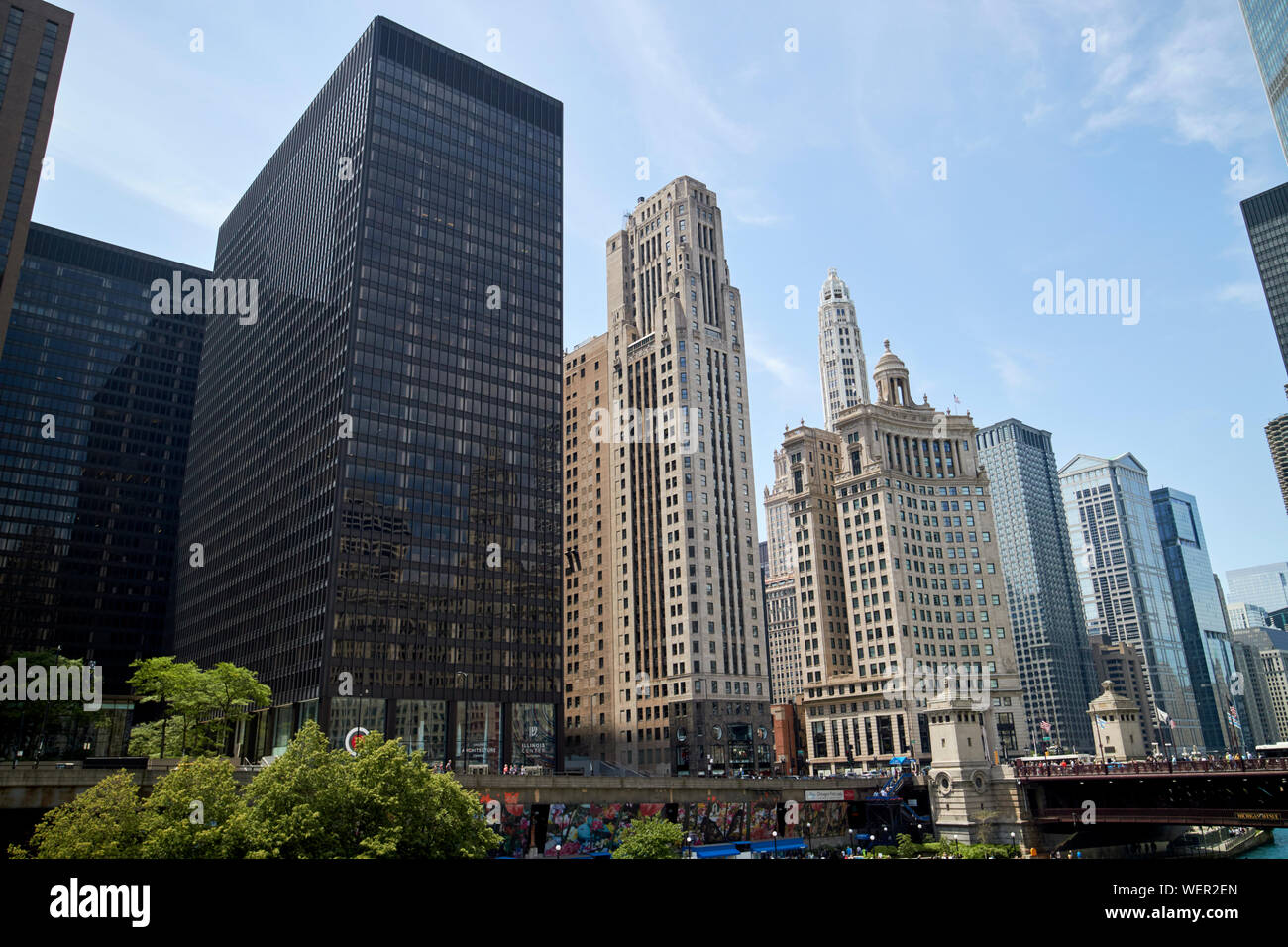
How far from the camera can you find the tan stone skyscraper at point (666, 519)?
151 metres

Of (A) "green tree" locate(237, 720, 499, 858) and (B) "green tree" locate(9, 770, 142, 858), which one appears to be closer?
(B) "green tree" locate(9, 770, 142, 858)

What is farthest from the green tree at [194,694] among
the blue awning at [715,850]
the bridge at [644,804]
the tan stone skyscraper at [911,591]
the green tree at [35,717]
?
the tan stone skyscraper at [911,591]

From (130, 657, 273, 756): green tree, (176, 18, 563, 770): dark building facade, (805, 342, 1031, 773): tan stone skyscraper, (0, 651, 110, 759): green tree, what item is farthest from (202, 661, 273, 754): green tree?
(805, 342, 1031, 773): tan stone skyscraper

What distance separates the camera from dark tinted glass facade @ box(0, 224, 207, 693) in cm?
17712

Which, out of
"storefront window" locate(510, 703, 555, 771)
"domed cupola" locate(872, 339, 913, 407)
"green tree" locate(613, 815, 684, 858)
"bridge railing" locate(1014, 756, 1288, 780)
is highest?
"domed cupola" locate(872, 339, 913, 407)

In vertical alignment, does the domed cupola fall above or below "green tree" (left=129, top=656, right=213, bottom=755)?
above

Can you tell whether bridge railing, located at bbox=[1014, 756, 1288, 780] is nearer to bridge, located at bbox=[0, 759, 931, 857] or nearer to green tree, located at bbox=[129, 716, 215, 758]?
→ bridge, located at bbox=[0, 759, 931, 857]

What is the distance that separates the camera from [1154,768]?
89.0 meters

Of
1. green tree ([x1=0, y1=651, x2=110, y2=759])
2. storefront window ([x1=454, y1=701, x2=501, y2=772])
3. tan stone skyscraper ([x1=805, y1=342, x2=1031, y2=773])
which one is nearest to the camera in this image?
storefront window ([x1=454, y1=701, x2=501, y2=772])

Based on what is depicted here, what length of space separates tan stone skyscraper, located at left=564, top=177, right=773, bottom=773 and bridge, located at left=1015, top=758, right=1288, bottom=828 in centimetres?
5463

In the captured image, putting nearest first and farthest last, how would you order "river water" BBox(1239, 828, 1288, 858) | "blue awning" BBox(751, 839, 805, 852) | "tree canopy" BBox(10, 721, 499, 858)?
"tree canopy" BBox(10, 721, 499, 858)
"blue awning" BBox(751, 839, 805, 852)
"river water" BBox(1239, 828, 1288, 858)

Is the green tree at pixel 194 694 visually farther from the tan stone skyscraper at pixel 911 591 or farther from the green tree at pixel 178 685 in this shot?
the tan stone skyscraper at pixel 911 591
